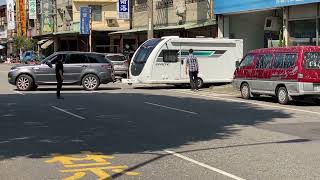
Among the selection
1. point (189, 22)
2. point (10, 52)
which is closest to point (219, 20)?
point (189, 22)

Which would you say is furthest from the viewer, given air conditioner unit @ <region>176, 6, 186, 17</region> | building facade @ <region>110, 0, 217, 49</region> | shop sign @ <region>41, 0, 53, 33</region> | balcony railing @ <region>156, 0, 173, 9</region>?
shop sign @ <region>41, 0, 53, 33</region>

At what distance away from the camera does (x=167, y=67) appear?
2691cm

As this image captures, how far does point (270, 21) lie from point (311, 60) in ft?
36.6

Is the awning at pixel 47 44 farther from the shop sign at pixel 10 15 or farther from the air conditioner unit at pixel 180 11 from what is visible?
the air conditioner unit at pixel 180 11

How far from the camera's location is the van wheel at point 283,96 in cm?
1928

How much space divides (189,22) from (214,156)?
92.7 feet

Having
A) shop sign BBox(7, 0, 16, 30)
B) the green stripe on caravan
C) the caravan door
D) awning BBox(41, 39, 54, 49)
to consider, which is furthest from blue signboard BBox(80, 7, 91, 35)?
shop sign BBox(7, 0, 16, 30)

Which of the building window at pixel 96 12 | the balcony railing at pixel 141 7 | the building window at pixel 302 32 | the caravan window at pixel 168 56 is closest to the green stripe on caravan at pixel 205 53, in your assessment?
the caravan window at pixel 168 56

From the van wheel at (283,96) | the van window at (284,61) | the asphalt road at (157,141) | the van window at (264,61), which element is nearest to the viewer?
the asphalt road at (157,141)

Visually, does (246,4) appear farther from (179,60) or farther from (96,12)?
(96,12)

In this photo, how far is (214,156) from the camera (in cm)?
937

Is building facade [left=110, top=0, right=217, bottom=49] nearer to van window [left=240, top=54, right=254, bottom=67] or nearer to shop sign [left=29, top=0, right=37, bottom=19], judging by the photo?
van window [left=240, top=54, right=254, bottom=67]

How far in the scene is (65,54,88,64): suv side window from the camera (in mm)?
25438

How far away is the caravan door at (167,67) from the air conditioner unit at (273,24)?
572 centimetres
